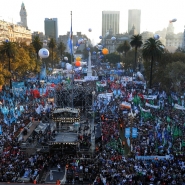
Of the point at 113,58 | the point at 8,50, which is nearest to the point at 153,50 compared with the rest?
the point at 8,50

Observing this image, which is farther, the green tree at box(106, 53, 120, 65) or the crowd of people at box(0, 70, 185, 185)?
the green tree at box(106, 53, 120, 65)

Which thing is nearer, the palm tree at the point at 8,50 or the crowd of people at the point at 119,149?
the crowd of people at the point at 119,149

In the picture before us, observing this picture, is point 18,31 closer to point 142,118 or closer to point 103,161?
point 142,118

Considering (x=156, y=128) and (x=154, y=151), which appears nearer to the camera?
(x=154, y=151)

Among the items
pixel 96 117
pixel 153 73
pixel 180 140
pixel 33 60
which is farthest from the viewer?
pixel 33 60

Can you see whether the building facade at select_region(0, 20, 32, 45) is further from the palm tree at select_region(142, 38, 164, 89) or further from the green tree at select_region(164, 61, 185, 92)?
the green tree at select_region(164, 61, 185, 92)

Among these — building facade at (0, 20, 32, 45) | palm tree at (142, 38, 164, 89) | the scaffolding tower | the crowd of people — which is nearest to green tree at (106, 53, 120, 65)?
building facade at (0, 20, 32, 45)

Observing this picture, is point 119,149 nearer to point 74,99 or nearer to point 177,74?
point 74,99

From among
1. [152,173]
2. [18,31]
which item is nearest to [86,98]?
[152,173]

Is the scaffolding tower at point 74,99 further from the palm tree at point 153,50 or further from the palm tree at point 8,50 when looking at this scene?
the palm tree at point 8,50

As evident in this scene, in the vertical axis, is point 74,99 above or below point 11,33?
below

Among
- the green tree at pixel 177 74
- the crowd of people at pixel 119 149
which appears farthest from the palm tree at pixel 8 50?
the green tree at pixel 177 74
